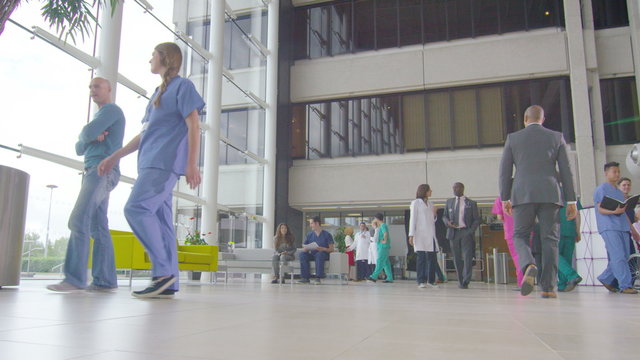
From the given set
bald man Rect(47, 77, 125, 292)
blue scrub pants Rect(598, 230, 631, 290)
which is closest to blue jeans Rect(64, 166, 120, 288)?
bald man Rect(47, 77, 125, 292)

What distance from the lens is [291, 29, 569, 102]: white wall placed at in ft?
43.6

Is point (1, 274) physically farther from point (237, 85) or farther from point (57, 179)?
point (237, 85)

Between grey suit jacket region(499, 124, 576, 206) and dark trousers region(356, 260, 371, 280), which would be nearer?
grey suit jacket region(499, 124, 576, 206)

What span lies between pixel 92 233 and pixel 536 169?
3.44 meters

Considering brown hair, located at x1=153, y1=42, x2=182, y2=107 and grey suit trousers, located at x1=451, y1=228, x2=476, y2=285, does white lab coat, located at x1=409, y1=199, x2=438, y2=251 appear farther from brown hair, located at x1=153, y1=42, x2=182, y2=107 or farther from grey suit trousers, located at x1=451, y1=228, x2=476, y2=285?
brown hair, located at x1=153, y1=42, x2=182, y2=107

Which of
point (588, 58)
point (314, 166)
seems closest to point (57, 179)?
point (314, 166)

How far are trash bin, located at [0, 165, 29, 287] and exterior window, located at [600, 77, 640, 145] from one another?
12457 mm

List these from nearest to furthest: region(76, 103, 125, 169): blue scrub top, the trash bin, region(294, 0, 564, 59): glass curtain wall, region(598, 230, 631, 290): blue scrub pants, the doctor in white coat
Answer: region(76, 103, 125, 169): blue scrub top < the trash bin < region(598, 230, 631, 290): blue scrub pants < the doctor in white coat < region(294, 0, 564, 59): glass curtain wall

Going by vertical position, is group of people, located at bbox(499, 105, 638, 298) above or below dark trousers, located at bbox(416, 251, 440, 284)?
above

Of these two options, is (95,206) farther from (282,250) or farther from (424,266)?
(282,250)

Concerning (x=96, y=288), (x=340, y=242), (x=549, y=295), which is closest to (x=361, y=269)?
(x=340, y=242)

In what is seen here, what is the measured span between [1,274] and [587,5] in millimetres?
13708

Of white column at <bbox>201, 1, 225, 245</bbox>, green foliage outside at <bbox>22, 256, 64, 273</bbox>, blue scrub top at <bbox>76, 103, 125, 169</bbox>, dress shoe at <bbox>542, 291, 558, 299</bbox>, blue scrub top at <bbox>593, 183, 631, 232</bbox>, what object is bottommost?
dress shoe at <bbox>542, 291, 558, 299</bbox>

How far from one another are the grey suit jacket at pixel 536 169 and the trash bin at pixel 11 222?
407cm
